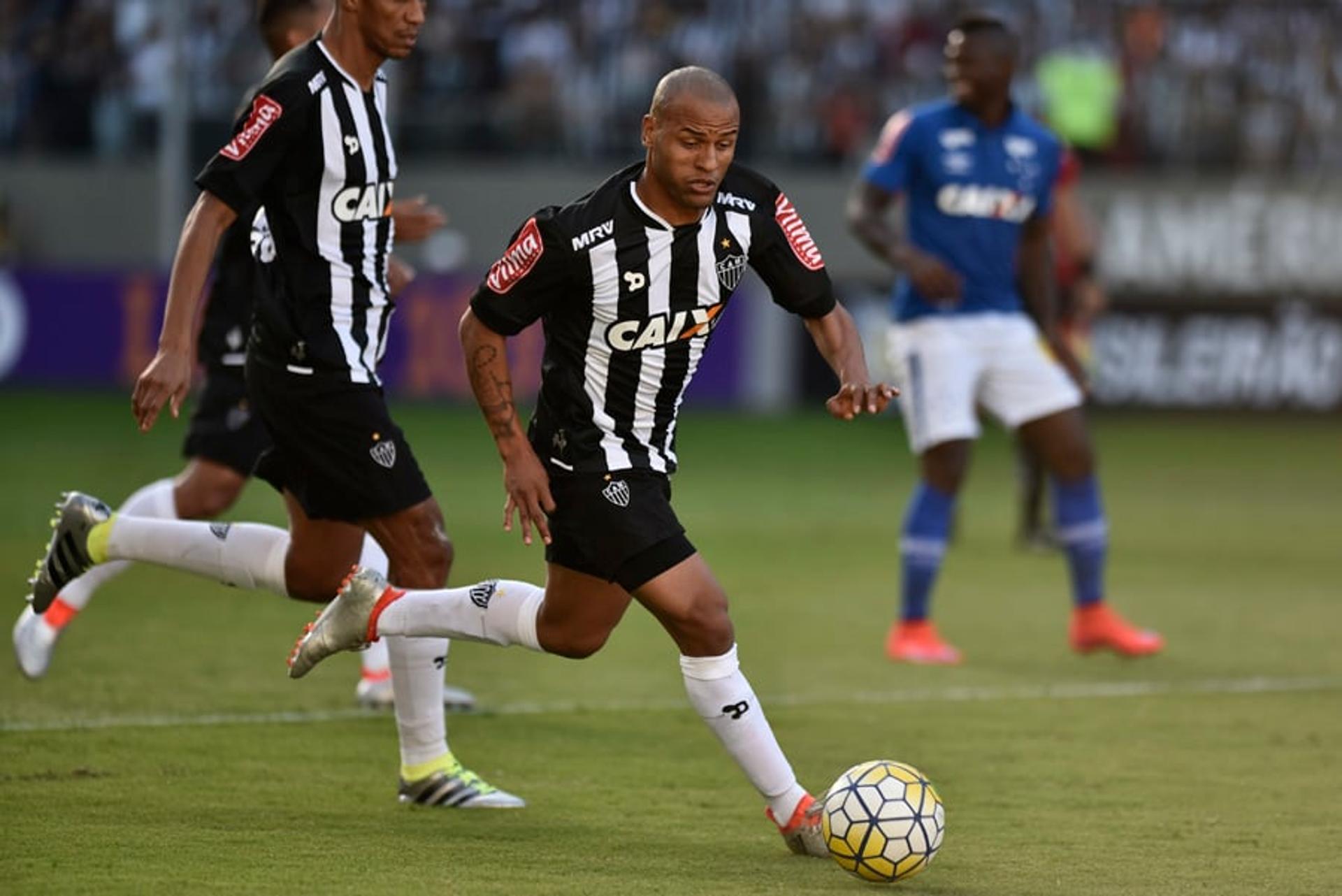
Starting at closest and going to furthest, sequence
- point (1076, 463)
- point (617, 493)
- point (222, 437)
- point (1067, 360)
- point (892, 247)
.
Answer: point (617, 493), point (222, 437), point (892, 247), point (1076, 463), point (1067, 360)

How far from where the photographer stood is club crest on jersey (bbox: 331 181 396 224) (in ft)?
21.4

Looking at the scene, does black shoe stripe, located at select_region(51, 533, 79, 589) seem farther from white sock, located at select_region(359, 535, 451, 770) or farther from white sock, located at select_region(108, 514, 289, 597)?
white sock, located at select_region(359, 535, 451, 770)

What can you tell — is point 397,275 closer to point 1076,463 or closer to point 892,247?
point 892,247

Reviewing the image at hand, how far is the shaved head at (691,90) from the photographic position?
5633 mm

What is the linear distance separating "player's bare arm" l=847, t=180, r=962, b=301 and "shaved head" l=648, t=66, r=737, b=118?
367cm

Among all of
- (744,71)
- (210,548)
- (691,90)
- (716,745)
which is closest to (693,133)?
(691,90)

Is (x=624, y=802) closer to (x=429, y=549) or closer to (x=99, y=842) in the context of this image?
(x=429, y=549)

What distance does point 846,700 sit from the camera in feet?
27.5

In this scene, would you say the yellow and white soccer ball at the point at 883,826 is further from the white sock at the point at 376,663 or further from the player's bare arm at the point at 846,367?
the white sock at the point at 376,663

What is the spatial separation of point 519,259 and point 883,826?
1.74 metres

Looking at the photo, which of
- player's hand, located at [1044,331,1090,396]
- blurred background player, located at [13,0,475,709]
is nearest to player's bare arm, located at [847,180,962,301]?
player's hand, located at [1044,331,1090,396]

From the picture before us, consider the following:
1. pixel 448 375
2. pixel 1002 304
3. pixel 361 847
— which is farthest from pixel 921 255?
pixel 448 375

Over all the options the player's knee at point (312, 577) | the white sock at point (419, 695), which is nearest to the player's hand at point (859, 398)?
the white sock at point (419, 695)

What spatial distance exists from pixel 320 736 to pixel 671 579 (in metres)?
2.14
